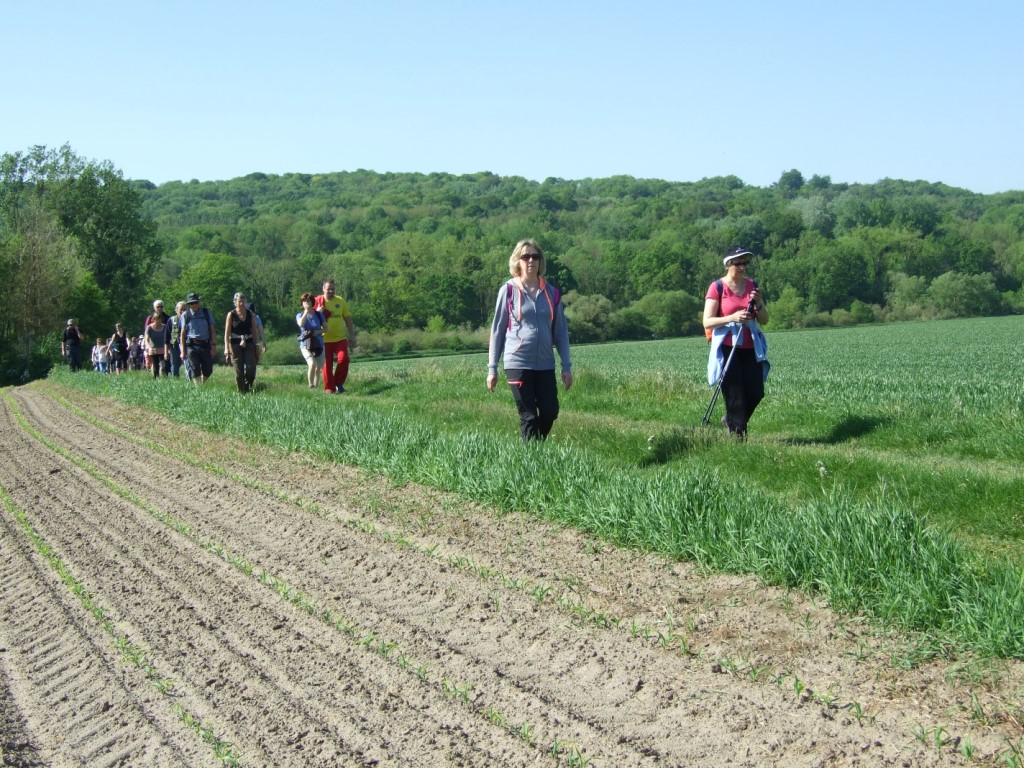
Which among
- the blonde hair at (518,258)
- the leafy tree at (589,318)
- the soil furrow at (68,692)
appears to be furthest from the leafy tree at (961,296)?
the soil furrow at (68,692)

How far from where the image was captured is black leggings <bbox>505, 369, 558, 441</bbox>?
895 centimetres

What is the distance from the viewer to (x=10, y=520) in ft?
29.7

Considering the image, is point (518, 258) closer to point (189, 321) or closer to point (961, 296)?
point (189, 321)

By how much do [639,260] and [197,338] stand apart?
67646mm

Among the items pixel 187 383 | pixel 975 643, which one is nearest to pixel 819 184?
pixel 187 383

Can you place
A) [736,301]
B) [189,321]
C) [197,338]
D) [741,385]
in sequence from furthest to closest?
[197,338], [189,321], [741,385], [736,301]

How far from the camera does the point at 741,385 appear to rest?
376 inches

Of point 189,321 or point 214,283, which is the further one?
point 214,283

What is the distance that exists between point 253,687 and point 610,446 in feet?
17.9

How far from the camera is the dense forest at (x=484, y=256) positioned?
6600 centimetres

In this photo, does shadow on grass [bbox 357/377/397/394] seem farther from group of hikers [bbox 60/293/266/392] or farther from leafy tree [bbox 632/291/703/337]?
leafy tree [bbox 632/291/703/337]

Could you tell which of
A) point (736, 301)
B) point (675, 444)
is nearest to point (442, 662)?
point (675, 444)

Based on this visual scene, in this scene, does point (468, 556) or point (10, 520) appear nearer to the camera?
point (468, 556)

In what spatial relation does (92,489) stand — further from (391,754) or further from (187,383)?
(187,383)
